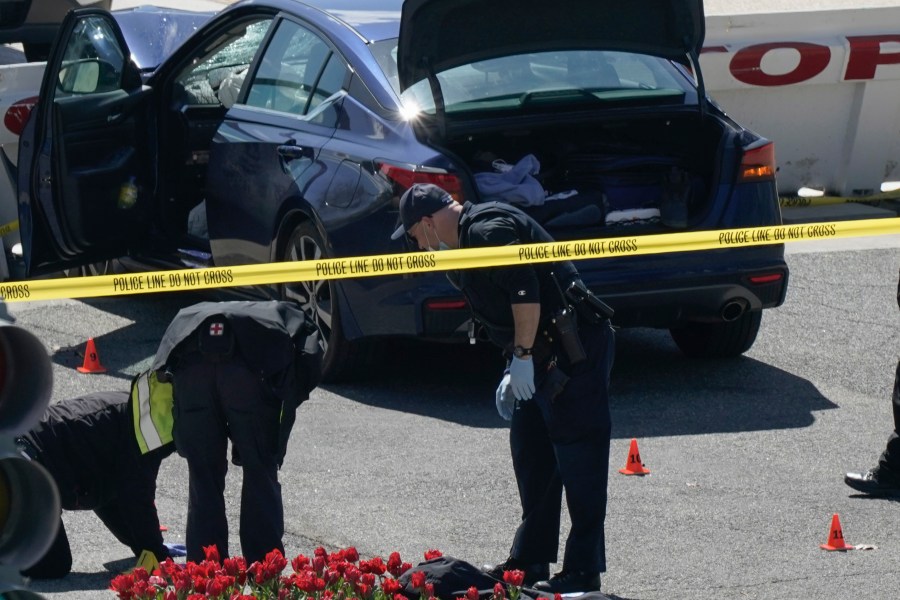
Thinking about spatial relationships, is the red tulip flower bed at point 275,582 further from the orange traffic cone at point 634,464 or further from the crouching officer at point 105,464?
the orange traffic cone at point 634,464

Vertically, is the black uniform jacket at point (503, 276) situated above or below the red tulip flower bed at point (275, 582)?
above

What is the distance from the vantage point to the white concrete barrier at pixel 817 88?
11.3m

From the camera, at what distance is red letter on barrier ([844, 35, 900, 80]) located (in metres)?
11.5

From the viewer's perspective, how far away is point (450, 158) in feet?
21.9

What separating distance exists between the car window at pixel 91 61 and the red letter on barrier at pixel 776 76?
17.0 feet

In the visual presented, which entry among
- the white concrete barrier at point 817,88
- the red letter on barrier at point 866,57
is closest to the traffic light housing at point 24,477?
the white concrete barrier at point 817,88

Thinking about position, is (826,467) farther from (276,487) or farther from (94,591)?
(94,591)

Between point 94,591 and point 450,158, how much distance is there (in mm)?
2551

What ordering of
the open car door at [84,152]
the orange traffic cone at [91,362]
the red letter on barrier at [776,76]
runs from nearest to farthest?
the open car door at [84,152], the orange traffic cone at [91,362], the red letter on barrier at [776,76]

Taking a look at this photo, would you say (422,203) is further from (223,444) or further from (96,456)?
(96,456)

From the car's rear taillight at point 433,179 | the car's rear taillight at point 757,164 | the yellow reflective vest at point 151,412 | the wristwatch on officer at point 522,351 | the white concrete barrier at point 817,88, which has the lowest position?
the yellow reflective vest at point 151,412

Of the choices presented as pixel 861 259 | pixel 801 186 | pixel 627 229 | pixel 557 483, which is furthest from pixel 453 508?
pixel 801 186

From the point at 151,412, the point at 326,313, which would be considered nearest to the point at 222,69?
the point at 326,313

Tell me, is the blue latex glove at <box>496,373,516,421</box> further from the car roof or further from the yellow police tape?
the car roof
